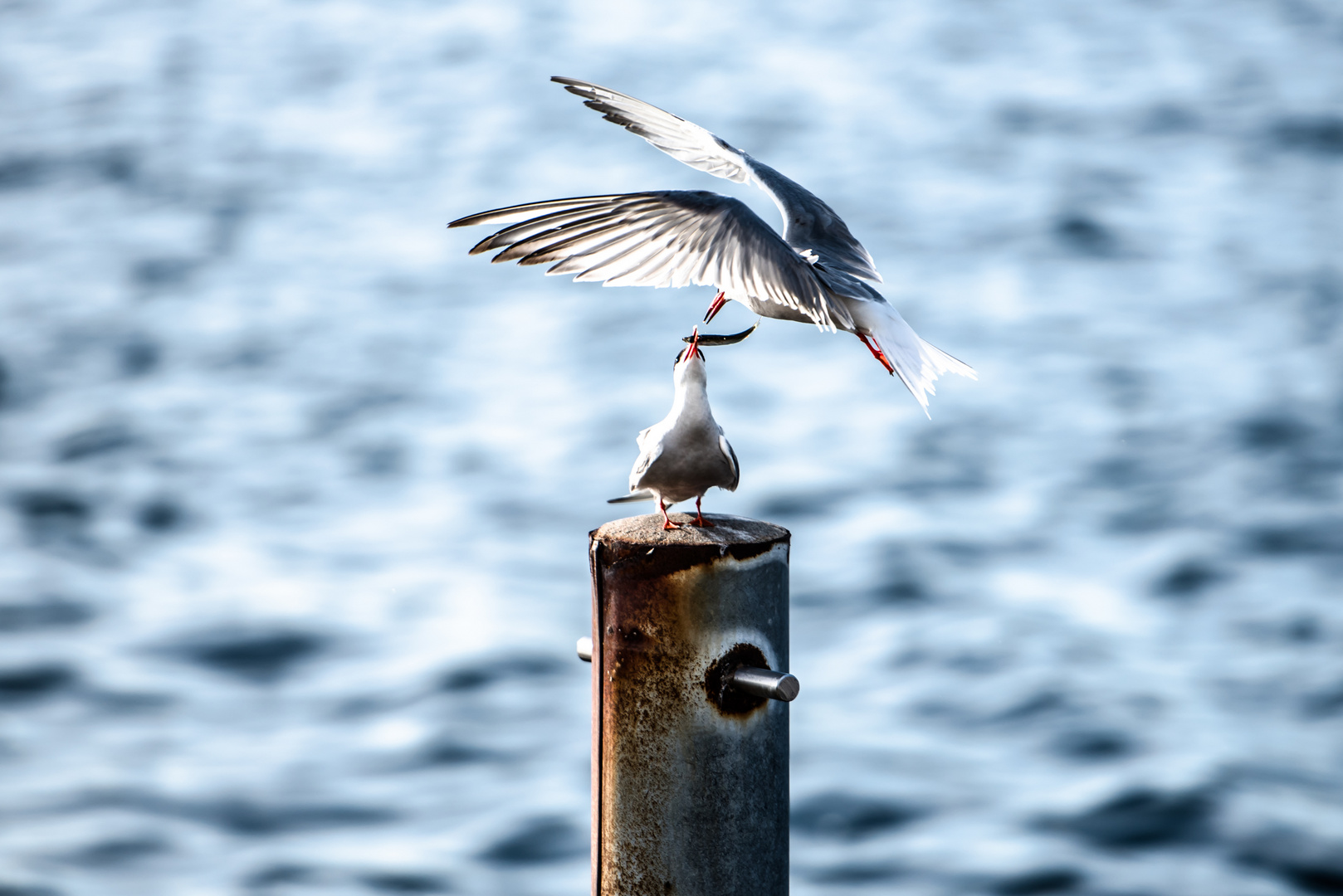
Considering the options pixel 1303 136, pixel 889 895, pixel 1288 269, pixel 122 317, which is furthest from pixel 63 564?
pixel 1303 136

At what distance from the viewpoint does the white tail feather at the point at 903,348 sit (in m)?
4.25

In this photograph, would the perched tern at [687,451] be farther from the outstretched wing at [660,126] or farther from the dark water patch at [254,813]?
the dark water patch at [254,813]

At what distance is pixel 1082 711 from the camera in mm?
12711

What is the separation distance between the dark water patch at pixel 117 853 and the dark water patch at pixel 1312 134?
2513cm

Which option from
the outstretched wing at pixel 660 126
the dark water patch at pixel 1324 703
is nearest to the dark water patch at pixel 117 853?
the outstretched wing at pixel 660 126

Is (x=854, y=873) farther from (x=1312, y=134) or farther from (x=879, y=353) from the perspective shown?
(x=1312, y=134)

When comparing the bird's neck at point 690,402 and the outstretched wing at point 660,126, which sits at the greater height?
the outstretched wing at point 660,126

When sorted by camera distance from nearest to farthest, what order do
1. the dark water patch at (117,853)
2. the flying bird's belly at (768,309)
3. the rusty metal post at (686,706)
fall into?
the rusty metal post at (686,706) → the flying bird's belly at (768,309) → the dark water patch at (117,853)

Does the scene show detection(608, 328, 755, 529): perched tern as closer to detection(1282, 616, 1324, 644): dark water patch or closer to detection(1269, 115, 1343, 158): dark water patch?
detection(1282, 616, 1324, 644): dark water patch

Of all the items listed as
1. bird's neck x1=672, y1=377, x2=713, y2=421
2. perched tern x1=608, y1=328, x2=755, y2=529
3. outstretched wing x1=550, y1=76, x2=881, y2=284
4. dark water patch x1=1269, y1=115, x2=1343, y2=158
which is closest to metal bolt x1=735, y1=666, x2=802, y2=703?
perched tern x1=608, y1=328, x2=755, y2=529

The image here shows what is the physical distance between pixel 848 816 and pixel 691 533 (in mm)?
8085

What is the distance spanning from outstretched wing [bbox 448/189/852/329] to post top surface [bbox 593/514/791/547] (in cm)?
68

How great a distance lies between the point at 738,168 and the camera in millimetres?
5160

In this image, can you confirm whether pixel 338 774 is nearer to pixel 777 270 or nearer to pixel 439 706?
pixel 439 706
